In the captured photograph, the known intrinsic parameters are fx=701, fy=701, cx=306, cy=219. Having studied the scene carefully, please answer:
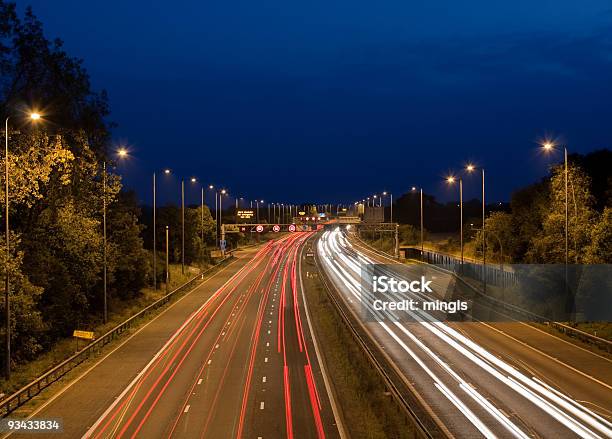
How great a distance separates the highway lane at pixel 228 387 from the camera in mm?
19281

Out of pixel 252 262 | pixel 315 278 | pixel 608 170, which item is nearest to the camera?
pixel 608 170

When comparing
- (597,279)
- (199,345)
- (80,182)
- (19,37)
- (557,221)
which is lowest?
(199,345)

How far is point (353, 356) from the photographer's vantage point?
97.4ft

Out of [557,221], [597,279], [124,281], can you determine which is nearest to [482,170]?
[557,221]

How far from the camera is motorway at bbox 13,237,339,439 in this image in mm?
19453

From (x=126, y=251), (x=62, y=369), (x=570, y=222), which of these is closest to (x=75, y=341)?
(x=62, y=369)

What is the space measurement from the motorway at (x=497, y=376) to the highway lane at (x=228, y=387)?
3750 mm

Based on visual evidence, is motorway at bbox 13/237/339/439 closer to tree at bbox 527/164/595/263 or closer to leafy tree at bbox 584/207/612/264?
tree at bbox 527/164/595/263

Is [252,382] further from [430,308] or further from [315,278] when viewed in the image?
[315,278]

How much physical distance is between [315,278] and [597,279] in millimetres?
38212

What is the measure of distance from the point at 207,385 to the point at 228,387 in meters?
0.88

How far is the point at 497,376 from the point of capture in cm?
2573

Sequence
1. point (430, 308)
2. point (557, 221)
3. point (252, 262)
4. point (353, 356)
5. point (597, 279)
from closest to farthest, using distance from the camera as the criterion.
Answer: point (353, 356) < point (597, 279) < point (557, 221) < point (430, 308) < point (252, 262)

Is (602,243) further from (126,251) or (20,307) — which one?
(126,251)
